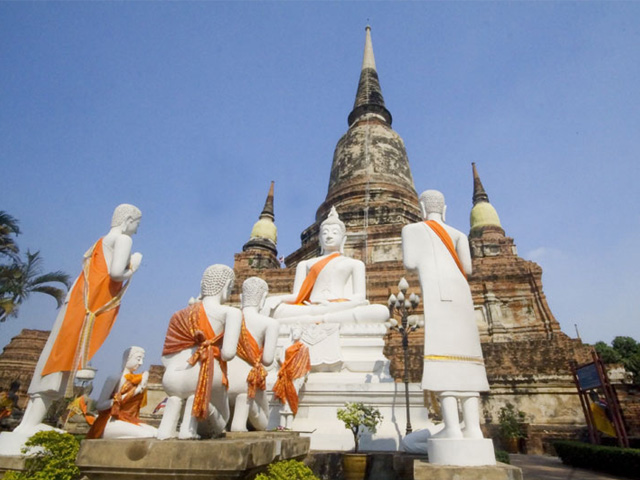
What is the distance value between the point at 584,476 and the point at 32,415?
6864 millimetres

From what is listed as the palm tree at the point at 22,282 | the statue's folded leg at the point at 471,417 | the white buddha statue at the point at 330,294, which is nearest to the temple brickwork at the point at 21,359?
the palm tree at the point at 22,282

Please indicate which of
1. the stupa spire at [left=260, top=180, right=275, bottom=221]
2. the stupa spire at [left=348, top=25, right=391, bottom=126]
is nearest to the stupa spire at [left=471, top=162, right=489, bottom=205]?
the stupa spire at [left=348, top=25, right=391, bottom=126]

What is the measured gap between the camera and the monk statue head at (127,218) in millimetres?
4742

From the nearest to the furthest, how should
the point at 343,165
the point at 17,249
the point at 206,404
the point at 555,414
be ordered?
the point at 206,404
the point at 555,414
the point at 17,249
the point at 343,165

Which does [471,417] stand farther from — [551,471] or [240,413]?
[551,471]

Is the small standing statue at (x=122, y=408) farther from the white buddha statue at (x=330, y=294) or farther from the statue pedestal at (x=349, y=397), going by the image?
the white buddha statue at (x=330, y=294)

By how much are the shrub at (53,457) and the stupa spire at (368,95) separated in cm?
2300

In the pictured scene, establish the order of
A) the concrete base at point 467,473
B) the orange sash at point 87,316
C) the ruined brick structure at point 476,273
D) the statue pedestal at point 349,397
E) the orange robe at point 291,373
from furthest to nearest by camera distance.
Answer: the ruined brick structure at point 476,273
the statue pedestal at point 349,397
the orange robe at point 291,373
the orange sash at point 87,316
the concrete base at point 467,473

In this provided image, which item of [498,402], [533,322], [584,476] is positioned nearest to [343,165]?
[533,322]

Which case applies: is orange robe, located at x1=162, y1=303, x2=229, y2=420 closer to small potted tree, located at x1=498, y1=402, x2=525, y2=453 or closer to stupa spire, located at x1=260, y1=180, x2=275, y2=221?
small potted tree, located at x1=498, y1=402, x2=525, y2=453

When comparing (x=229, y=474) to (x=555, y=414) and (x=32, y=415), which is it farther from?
(x=555, y=414)

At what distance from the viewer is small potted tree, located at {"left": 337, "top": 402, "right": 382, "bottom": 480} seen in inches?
155

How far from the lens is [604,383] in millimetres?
7016

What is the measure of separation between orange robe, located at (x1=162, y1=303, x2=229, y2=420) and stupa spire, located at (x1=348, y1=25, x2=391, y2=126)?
22.6 m
